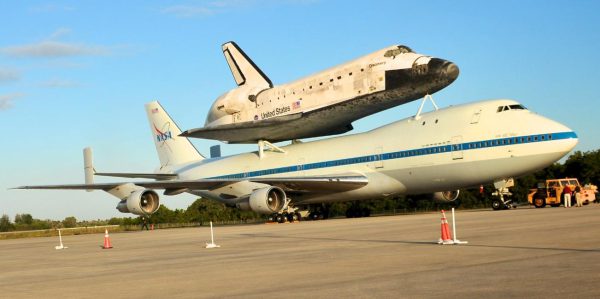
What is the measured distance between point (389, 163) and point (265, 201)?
6.03 metres

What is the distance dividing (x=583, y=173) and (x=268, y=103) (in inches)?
1231

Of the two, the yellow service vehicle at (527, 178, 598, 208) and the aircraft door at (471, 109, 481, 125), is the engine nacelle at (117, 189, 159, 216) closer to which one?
the aircraft door at (471, 109, 481, 125)

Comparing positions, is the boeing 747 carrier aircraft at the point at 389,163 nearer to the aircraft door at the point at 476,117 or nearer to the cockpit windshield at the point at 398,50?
the aircraft door at the point at 476,117

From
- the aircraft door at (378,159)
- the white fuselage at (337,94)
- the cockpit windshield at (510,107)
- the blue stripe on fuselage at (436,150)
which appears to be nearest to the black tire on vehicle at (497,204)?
the blue stripe on fuselage at (436,150)

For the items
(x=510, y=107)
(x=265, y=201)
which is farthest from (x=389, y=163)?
(x=510, y=107)

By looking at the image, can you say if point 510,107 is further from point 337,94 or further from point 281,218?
point 281,218

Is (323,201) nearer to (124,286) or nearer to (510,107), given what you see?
(510,107)

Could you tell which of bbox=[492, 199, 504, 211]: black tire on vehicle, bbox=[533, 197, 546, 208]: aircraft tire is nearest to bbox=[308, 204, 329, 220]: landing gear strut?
bbox=[533, 197, 546, 208]: aircraft tire

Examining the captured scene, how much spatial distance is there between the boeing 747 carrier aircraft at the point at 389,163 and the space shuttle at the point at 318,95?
1322 millimetres

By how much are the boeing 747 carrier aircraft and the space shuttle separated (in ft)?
4.34

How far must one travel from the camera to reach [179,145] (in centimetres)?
5050

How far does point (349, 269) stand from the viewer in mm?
11523

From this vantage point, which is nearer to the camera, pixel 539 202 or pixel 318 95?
pixel 539 202

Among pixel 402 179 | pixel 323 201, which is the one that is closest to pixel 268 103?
pixel 323 201
